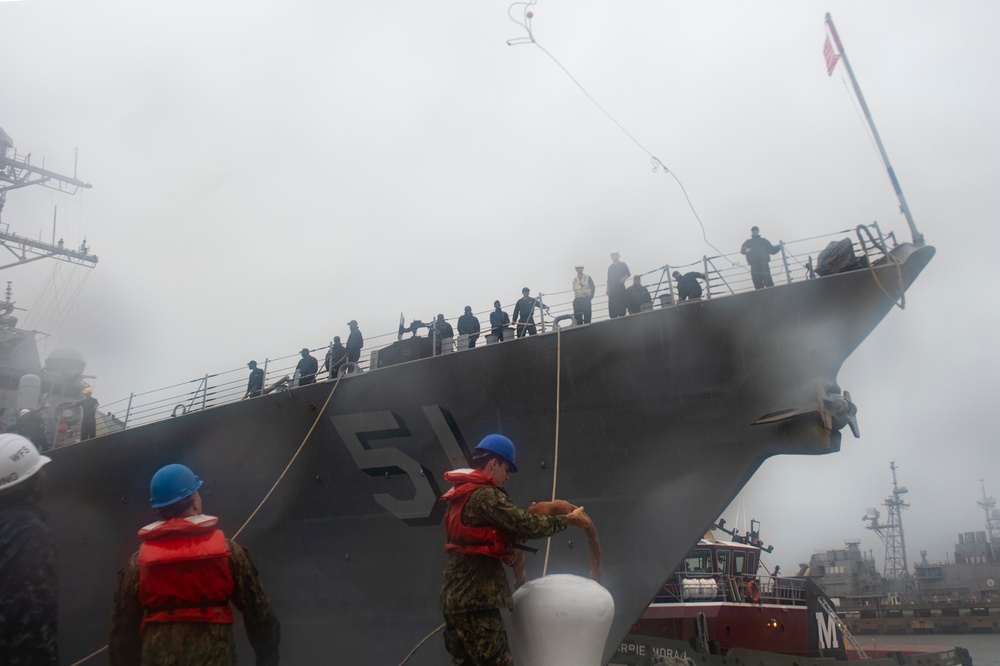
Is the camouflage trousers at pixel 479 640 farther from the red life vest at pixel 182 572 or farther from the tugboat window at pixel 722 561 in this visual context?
the tugboat window at pixel 722 561

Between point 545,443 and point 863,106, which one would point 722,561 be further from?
point 863,106

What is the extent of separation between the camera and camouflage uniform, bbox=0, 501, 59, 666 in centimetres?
272

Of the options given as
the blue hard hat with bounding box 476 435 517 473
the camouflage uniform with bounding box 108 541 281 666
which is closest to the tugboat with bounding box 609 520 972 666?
the blue hard hat with bounding box 476 435 517 473

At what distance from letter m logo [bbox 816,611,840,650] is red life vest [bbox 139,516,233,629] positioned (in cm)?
1419

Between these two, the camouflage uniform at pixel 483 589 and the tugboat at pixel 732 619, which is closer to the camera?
the camouflage uniform at pixel 483 589

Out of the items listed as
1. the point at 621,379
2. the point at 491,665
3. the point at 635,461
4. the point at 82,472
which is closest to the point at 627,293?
the point at 621,379

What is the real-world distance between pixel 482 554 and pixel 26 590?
5.78 feet

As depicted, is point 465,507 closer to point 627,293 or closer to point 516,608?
point 516,608

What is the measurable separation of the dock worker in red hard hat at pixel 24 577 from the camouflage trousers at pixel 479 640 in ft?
5.11

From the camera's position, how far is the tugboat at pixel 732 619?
11.8 meters

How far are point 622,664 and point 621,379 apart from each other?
6.40m

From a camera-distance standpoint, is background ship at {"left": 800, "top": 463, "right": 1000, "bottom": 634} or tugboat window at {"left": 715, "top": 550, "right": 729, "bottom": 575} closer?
tugboat window at {"left": 715, "top": 550, "right": 729, "bottom": 575}

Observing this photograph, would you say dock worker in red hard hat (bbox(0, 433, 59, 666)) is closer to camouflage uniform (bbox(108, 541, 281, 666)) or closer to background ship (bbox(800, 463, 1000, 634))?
camouflage uniform (bbox(108, 541, 281, 666))

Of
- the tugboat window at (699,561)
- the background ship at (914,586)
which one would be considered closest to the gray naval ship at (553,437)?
the tugboat window at (699,561)
